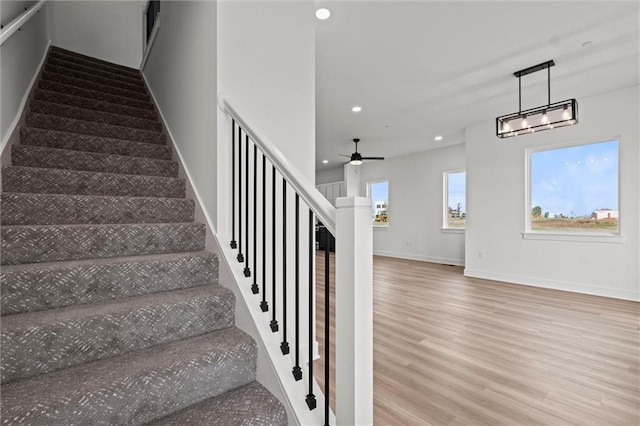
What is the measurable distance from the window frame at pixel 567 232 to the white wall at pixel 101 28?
23.3 feet

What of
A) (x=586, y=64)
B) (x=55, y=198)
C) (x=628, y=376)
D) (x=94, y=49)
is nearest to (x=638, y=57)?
(x=586, y=64)

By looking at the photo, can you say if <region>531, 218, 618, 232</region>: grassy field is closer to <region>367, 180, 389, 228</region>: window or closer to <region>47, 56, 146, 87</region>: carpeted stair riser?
<region>367, 180, 389, 228</region>: window

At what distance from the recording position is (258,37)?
2047 mm

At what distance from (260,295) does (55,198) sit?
4.14 feet

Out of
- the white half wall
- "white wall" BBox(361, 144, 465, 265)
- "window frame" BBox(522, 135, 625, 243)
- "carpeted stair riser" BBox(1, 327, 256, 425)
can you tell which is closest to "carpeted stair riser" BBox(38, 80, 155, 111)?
the white half wall

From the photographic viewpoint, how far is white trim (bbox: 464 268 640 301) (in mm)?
4080

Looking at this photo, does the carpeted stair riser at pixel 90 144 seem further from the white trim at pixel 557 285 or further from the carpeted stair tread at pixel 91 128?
the white trim at pixel 557 285

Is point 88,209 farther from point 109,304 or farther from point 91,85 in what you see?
point 91,85

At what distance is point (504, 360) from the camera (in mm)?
2359

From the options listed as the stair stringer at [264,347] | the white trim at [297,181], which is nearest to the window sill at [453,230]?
the stair stringer at [264,347]

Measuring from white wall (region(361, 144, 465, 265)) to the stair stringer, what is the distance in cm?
642

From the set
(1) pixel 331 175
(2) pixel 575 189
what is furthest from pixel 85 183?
(1) pixel 331 175

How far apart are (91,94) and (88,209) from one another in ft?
6.52

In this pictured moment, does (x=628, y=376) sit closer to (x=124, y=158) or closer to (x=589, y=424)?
(x=589, y=424)
